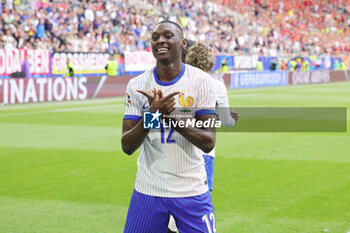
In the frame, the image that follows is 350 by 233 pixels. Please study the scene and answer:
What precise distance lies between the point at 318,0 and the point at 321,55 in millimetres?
11201

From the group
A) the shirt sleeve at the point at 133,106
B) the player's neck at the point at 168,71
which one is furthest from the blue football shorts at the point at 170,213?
the player's neck at the point at 168,71

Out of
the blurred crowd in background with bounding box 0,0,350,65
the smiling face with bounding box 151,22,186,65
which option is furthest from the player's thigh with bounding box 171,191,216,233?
the blurred crowd in background with bounding box 0,0,350,65

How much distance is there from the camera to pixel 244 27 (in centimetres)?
4672

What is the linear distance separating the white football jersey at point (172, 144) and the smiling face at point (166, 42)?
140mm

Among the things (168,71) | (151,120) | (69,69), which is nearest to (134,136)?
(151,120)

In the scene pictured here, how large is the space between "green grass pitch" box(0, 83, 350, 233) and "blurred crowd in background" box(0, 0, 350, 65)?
542 cm

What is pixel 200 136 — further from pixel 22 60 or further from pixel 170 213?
pixel 22 60

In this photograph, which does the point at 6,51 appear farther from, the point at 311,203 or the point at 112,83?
the point at 311,203

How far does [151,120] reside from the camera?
3.16 meters

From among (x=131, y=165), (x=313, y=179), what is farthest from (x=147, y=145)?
(x=131, y=165)

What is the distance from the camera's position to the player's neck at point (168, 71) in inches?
133

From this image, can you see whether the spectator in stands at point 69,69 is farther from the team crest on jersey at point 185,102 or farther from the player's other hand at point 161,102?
the player's other hand at point 161,102

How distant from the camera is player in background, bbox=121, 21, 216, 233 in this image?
3.35 metres

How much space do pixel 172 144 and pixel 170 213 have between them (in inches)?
16.8
